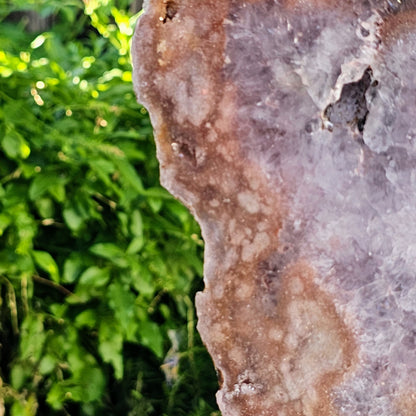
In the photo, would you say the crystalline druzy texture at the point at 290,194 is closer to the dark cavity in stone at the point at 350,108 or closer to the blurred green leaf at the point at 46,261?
the dark cavity in stone at the point at 350,108

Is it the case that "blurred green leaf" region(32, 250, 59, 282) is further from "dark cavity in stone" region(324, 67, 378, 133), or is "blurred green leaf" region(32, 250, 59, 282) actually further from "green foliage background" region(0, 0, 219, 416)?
"dark cavity in stone" region(324, 67, 378, 133)

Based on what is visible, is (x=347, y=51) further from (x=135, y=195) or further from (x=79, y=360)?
(x=79, y=360)

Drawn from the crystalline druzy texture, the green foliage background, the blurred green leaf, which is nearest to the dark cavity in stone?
the crystalline druzy texture

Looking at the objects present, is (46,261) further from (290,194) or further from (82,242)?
(290,194)

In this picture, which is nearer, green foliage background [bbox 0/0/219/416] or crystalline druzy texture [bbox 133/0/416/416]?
crystalline druzy texture [bbox 133/0/416/416]

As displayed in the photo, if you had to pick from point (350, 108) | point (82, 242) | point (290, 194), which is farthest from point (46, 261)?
point (350, 108)

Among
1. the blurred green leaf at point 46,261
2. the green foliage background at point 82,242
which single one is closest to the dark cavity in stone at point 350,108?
the green foliage background at point 82,242

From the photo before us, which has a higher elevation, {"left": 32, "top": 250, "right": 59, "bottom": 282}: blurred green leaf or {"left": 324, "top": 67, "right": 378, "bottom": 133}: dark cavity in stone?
{"left": 324, "top": 67, "right": 378, "bottom": 133}: dark cavity in stone

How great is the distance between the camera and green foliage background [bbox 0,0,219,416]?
193cm

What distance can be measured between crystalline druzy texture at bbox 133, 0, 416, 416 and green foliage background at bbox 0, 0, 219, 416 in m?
0.65

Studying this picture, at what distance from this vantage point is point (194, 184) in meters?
1.33

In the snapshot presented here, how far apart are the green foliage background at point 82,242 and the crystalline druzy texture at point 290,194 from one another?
652 millimetres

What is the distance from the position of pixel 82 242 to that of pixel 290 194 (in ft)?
3.08

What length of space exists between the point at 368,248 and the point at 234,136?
0.34m
